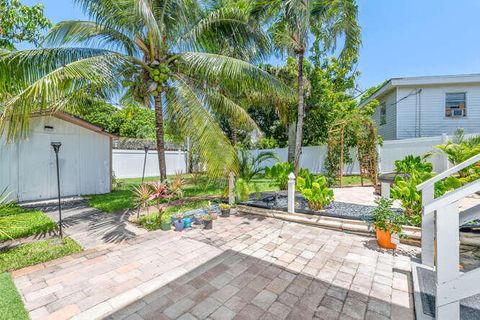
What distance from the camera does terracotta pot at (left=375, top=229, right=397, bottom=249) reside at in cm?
419

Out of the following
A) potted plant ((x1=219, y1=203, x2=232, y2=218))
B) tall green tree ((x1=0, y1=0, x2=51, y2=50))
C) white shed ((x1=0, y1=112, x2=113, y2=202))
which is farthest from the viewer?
tall green tree ((x1=0, y1=0, x2=51, y2=50))

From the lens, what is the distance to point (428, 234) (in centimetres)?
353

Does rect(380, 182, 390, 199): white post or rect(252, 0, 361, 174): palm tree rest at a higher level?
rect(252, 0, 361, 174): palm tree

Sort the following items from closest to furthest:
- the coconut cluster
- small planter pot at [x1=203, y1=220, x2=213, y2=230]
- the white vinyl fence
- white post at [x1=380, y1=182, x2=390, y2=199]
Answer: small planter pot at [x1=203, y1=220, x2=213, y2=230] → the coconut cluster → white post at [x1=380, y1=182, x2=390, y2=199] → the white vinyl fence

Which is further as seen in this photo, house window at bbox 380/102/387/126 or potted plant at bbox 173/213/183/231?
house window at bbox 380/102/387/126

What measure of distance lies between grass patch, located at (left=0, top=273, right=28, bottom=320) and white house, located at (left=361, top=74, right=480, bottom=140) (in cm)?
1579

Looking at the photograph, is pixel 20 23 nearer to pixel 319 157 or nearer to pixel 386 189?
pixel 319 157

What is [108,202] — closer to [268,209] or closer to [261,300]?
[268,209]

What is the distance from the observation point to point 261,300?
2.81m

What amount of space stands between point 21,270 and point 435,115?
56.5 ft

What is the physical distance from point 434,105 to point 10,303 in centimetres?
1720

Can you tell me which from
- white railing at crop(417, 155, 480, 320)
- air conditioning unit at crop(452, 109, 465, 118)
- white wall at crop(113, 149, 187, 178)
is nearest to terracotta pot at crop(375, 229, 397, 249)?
white railing at crop(417, 155, 480, 320)

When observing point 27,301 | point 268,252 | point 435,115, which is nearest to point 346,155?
point 435,115

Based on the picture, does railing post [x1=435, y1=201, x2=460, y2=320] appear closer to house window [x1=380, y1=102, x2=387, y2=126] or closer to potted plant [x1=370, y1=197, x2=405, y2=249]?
potted plant [x1=370, y1=197, x2=405, y2=249]
